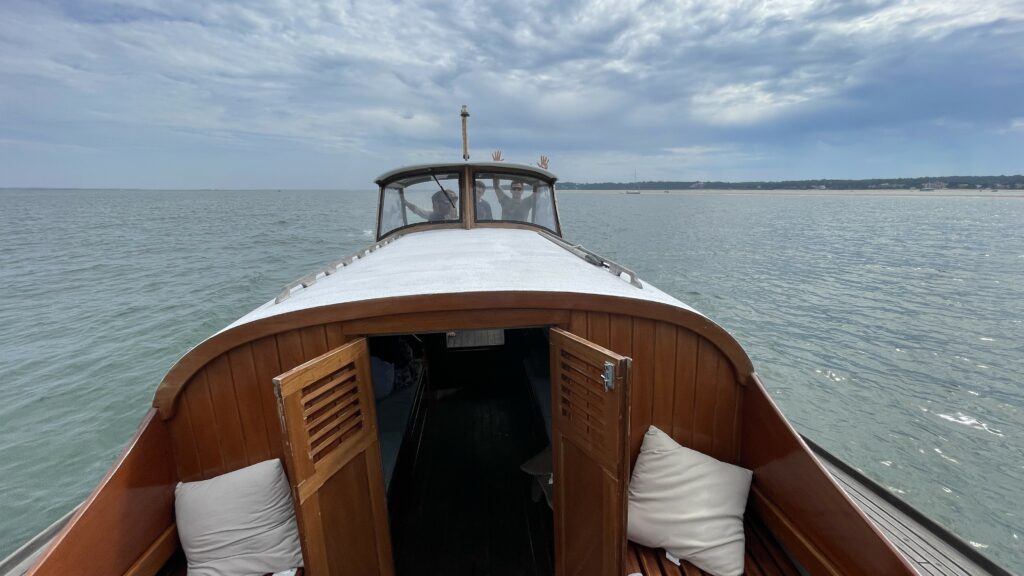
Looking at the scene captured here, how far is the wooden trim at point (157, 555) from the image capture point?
2688 mm

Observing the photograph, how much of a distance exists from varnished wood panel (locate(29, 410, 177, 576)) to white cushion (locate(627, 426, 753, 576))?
304cm

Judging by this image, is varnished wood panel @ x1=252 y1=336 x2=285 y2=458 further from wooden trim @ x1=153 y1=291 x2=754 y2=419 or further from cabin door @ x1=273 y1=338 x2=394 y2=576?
cabin door @ x1=273 y1=338 x2=394 y2=576

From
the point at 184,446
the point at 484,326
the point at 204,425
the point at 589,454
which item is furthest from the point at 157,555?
the point at 589,454

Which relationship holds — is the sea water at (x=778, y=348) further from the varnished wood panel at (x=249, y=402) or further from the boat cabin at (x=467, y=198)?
the boat cabin at (x=467, y=198)

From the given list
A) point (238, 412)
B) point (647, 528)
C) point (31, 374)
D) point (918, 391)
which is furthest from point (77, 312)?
point (918, 391)

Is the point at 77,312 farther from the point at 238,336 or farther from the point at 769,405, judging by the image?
the point at 769,405

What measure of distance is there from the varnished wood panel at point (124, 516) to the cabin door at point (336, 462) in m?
1.06

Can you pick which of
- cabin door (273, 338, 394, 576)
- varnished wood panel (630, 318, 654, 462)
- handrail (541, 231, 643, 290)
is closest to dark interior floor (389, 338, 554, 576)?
cabin door (273, 338, 394, 576)

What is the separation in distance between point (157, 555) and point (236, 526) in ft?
1.63

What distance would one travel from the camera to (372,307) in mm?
2914

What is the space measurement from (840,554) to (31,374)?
13.6 meters

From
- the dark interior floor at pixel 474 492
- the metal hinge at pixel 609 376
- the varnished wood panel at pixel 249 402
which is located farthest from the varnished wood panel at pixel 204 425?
the metal hinge at pixel 609 376

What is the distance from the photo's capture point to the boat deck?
10.9ft

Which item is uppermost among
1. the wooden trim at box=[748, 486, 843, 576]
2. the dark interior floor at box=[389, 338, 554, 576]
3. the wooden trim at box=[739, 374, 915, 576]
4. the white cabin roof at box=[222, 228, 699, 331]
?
the white cabin roof at box=[222, 228, 699, 331]
